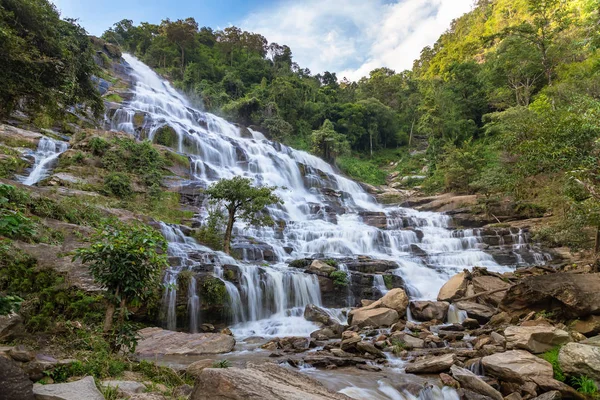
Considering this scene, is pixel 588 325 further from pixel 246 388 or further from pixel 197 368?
pixel 197 368

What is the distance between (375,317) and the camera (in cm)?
1009

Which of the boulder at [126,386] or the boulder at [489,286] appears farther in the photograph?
the boulder at [489,286]

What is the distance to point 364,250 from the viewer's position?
19312 millimetres

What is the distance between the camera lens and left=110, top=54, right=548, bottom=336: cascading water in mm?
11727

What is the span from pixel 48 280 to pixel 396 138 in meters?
48.0

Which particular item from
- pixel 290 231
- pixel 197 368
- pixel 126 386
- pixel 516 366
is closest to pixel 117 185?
pixel 290 231

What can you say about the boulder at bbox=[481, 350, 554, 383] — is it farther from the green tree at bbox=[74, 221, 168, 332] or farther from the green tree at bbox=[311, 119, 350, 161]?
the green tree at bbox=[311, 119, 350, 161]

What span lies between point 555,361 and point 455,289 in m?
6.44

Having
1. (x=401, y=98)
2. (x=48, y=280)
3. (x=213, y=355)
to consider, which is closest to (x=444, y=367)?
(x=213, y=355)

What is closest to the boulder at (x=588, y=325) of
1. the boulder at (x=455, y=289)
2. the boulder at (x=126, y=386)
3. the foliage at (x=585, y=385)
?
the foliage at (x=585, y=385)

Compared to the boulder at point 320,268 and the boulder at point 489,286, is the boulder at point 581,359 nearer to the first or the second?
the boulder at point 489,286

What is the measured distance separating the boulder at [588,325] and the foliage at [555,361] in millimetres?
1560

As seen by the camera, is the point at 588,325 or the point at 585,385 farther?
the point at 588,325

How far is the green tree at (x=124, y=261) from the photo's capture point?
16.1 ft
